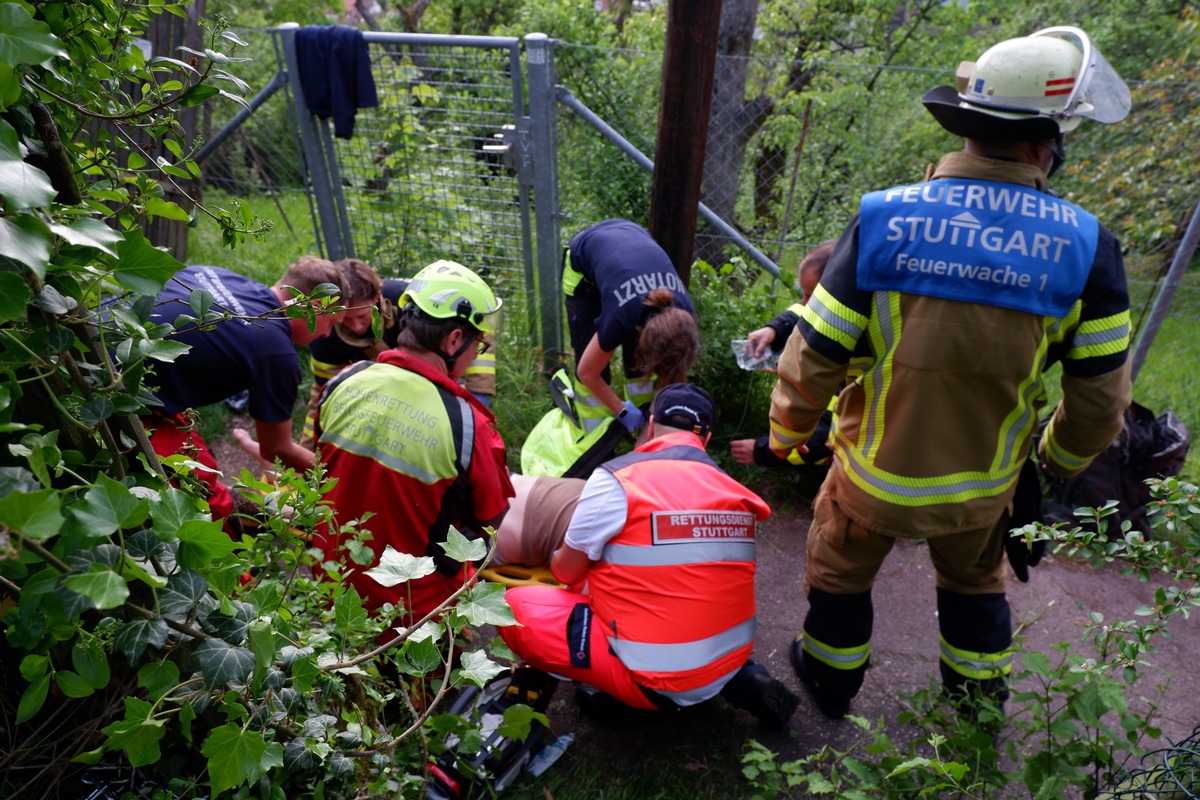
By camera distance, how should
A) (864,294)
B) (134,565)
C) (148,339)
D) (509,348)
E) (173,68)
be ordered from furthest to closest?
(509,348) → (864,294) → (173,68) → (148,339) → (134,565)

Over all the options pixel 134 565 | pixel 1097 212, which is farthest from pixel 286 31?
pixel 1097 212

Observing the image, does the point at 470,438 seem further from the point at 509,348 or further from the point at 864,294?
the point at 509,348

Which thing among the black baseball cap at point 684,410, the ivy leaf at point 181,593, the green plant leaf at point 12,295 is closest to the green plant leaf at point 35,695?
the ivy leaf at point 181,593

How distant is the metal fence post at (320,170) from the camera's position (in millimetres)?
4734

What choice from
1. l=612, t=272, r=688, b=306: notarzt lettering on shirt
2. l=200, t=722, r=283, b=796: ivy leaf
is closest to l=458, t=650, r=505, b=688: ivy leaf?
l=200, t=722, r=283, b=796: ivy leaf

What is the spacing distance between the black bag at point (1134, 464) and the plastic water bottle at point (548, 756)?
2.61m

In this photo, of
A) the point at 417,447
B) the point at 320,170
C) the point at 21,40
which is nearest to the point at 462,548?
the point at 21,40

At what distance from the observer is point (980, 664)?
257cm

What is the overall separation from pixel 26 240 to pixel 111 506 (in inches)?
9.5

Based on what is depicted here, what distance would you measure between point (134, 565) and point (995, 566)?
8.42ft

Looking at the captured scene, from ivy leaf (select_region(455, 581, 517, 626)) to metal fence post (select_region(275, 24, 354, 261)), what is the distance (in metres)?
4.71

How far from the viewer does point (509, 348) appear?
4879 mm

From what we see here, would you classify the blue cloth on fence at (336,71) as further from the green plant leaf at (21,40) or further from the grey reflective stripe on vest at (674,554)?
the green plant leaf at (21,40)

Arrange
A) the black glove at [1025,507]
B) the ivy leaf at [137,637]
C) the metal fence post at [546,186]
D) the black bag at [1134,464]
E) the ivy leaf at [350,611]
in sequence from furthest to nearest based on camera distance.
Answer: the metal fence post at [546,186] < the black bag at [1134,464] < the black glove at [1025,507] < the ivy leaf at [350,611] < the ivy leaf at [137,637]
